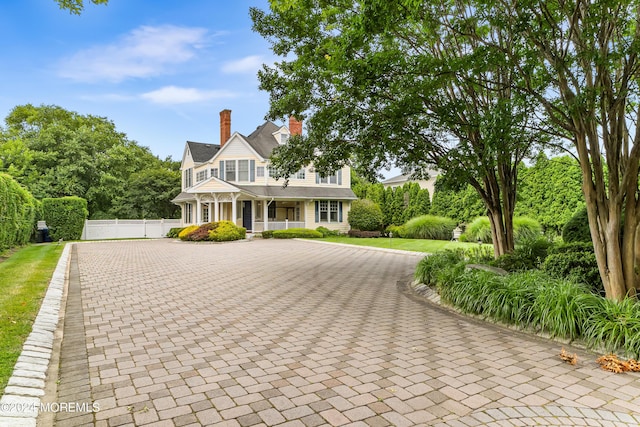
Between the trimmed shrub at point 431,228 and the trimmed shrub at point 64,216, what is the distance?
20.4m

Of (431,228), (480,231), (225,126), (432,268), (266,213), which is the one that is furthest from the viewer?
(225,126)

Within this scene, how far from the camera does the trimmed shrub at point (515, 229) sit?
1728 cm

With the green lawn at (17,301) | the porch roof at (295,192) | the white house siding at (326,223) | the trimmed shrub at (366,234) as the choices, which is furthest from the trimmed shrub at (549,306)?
the white house siding at (326,223)

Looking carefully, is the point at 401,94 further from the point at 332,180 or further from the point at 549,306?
the point at 332,180

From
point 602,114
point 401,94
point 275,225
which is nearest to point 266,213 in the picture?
point 275,225

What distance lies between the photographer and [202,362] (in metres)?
3.97

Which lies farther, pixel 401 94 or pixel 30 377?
pixel 401 94

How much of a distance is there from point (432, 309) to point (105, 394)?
4.98 metres

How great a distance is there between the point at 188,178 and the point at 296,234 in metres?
11.9

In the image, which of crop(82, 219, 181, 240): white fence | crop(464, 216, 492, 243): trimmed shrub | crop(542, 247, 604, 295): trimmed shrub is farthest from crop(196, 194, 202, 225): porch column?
crop(542, 247, 604, 295): trimmed shrub

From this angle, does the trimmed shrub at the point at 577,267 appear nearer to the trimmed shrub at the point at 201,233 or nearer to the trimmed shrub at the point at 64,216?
the trimmed shrub at the point at 201,233

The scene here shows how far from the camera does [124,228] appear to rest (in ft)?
91.4

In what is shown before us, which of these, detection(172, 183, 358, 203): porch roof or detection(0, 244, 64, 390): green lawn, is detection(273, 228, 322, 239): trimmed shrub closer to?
detection(172, 183, 358, 203): porch roof

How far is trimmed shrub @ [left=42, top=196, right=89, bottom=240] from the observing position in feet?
75.6
